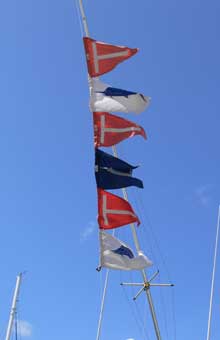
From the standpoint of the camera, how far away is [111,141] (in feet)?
51.1

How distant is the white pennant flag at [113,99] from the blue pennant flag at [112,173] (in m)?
1.92

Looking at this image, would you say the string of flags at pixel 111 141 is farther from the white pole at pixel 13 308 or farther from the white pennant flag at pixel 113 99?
the white pole at pixel 13 308

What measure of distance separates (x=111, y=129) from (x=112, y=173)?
173 centimetres

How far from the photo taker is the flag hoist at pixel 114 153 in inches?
561

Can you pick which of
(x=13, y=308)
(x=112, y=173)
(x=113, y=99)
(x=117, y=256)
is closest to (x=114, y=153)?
(x=112, y=173)

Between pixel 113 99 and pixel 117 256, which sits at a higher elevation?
pixel 113 99

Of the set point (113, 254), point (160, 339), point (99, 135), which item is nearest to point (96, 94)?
point (99, 135)

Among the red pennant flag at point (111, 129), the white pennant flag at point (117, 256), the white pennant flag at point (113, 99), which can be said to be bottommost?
the white pennant flag at point (117, 256)

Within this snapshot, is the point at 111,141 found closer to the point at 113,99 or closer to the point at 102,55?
the point at 113,99

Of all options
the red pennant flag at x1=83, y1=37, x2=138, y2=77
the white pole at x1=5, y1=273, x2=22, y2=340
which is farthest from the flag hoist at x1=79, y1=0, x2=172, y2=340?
the white pole at x1=5, y1=273, x2=22, y2=340

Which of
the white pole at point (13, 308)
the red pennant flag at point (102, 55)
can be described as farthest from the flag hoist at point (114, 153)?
the white pole at point (13, 308)

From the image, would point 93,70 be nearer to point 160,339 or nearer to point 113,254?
point 113,254

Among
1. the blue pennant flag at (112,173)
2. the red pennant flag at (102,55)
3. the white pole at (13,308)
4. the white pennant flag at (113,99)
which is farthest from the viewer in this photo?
the white pole at (13,308)

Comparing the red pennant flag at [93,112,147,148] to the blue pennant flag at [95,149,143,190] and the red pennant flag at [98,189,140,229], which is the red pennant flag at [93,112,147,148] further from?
the red pennant flag at [98,189,140,229]
